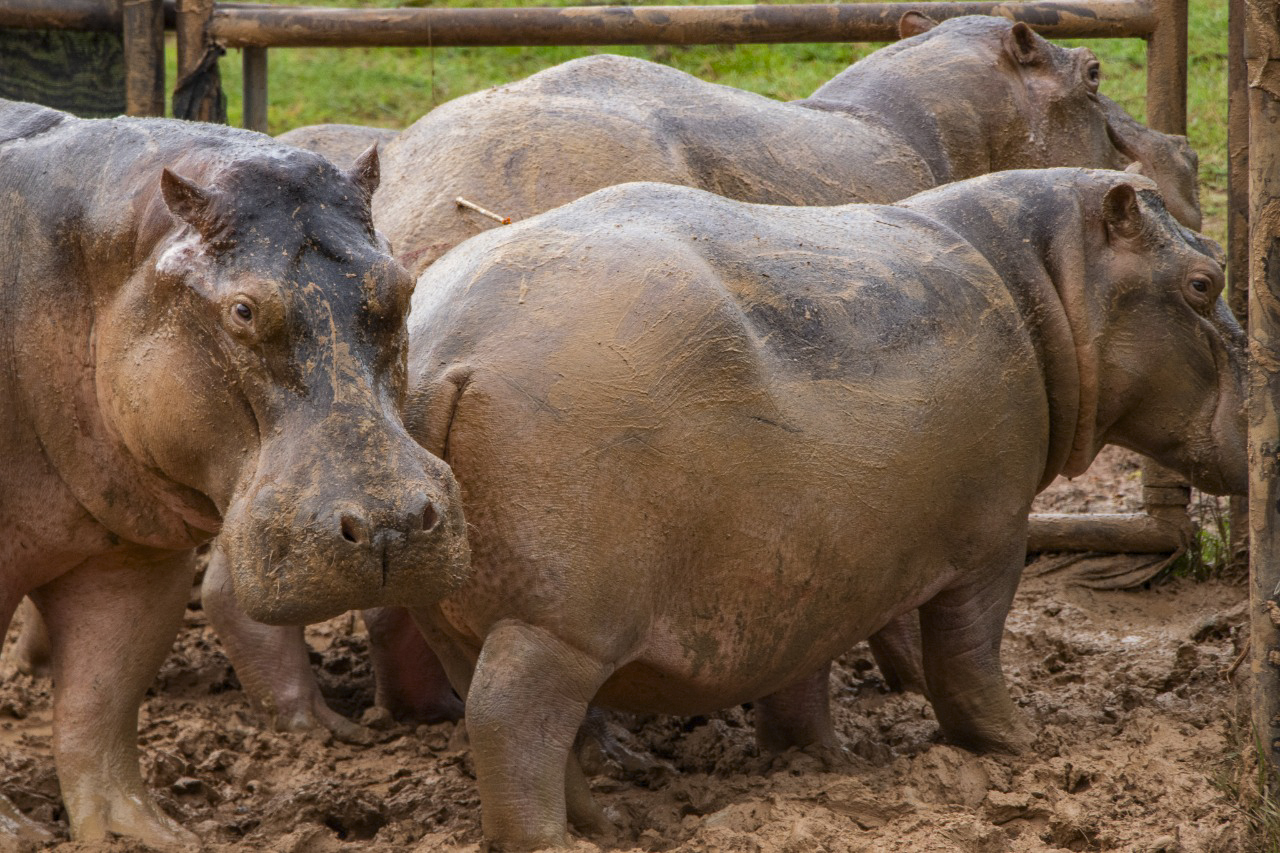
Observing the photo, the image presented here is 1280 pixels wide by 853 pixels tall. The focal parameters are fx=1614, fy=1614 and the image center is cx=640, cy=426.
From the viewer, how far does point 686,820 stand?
3504 millimetres

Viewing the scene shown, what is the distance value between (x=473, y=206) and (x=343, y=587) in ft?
6.16

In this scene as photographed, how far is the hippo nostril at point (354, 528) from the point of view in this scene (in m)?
2.69

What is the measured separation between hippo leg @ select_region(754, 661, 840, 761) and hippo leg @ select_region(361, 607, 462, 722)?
38.1 inches

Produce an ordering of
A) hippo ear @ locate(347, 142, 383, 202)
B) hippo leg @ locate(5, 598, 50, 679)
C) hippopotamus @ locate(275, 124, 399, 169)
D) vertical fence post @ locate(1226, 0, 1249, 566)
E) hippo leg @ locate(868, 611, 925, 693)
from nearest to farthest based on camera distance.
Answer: hippo ear @ locate(347, 142, 383, 202) → hippo leg @ locate(868, 611, 925, 693) → hippo leg @ locate(5, 598, 50, 679) → hippopotamus @ locate(275, 124, 399, 169) → vertical fence post @ locate(1226, 0, 1249, 566)

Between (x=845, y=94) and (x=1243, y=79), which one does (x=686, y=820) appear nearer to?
(x=845, y=94)

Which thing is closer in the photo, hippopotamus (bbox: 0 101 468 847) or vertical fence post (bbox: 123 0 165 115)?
hippopotamus (bbox: 0 101 468 847)

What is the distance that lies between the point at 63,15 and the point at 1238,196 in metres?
4.14

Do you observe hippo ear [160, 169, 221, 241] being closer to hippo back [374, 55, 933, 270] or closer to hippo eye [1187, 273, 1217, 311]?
hippo back [374, 55, 933, 270]

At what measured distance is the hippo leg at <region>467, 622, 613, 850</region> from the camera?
314 cm

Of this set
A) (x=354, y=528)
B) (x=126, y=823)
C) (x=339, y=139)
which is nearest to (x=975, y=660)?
(x=354, y=528)

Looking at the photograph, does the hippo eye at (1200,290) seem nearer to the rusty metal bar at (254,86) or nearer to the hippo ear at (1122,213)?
the hippo ear at (1122,213)

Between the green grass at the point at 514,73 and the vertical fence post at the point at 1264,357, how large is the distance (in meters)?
5.96

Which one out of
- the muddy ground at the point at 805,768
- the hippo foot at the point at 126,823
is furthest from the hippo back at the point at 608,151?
the hippo foot at the point at 126,823

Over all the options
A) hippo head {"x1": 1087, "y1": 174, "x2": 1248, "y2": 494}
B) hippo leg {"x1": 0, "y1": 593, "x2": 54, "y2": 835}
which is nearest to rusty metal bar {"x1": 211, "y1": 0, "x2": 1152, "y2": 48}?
hippo head {"x1": 1087, "y1": 174, "x2": 1248, "y2": 494}
